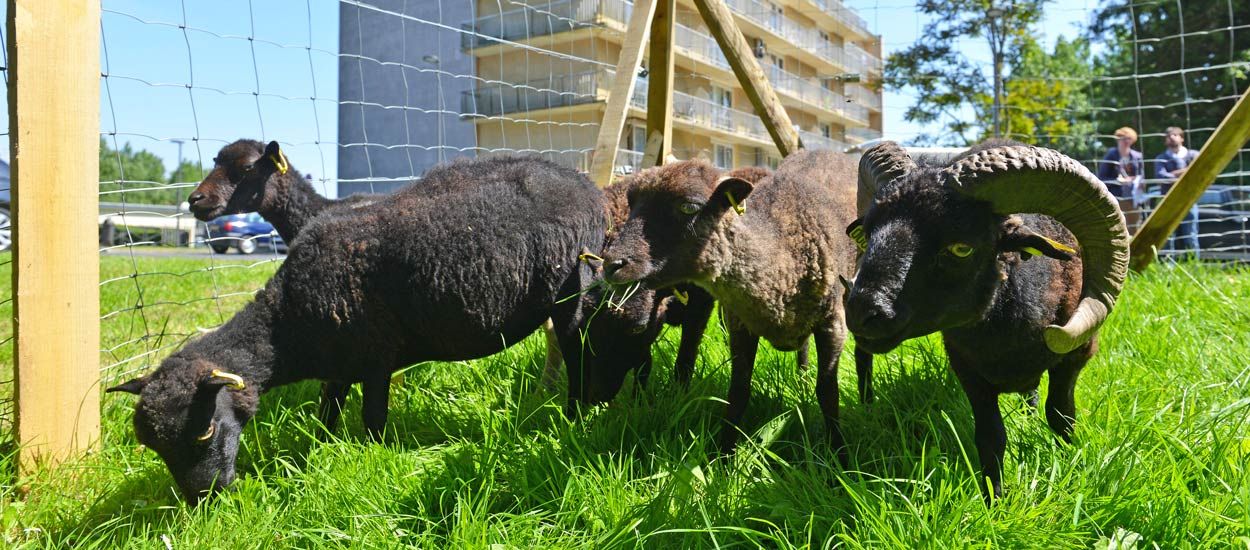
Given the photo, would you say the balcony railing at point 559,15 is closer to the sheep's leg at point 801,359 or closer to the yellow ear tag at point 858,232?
the sheep's leg at point 801,359

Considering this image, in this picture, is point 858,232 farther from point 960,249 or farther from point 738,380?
point 738,380

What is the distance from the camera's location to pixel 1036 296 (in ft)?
9.18

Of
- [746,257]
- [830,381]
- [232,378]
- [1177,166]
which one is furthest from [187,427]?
[1177,166]

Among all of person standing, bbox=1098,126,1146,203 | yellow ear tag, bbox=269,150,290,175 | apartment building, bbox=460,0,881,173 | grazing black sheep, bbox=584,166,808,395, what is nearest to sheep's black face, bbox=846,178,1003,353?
grazing black sheep, bbox=584,166,808,395

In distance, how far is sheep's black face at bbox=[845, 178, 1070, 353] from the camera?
2.43 meters

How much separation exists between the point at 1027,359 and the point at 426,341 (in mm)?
2640

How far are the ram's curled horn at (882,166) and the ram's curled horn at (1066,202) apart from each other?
11.1 inches

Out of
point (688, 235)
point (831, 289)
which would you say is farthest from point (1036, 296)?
point (688, 235)

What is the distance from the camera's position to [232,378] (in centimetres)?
326

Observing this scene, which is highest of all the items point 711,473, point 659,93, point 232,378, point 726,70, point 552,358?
point 726,70

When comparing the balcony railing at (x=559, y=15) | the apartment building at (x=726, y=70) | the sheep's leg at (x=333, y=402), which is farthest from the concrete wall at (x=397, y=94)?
the sheep's leg at (x=333, y=402)

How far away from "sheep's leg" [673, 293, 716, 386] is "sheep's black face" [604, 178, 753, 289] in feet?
2.91

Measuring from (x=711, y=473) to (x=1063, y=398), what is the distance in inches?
56.2

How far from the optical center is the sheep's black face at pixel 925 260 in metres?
2.43
